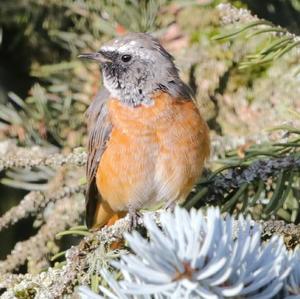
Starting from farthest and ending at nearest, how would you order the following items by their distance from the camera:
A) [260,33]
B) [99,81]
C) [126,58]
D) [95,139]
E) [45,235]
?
[99,81], [126,58], [95,139], [45,235], [260,33]

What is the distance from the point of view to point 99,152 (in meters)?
3.25

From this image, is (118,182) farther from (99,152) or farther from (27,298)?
(27,298)

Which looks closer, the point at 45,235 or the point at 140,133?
the point at 45,235

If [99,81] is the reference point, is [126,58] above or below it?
above

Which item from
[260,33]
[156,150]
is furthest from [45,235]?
[260,33]

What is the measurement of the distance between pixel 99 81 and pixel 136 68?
404 millimetres

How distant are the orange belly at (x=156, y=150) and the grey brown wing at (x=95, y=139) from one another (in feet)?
Answer: 0.12

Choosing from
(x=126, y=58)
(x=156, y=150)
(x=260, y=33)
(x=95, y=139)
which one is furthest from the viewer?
(x=126, y=58)

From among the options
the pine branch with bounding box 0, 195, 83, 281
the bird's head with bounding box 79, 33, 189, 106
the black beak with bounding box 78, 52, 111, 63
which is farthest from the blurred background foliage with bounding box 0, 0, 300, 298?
the black beak with bounding box 78, 52, 111, 63

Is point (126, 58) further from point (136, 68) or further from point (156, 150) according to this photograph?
point (156, 150)

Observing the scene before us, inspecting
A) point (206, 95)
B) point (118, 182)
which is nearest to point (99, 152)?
point (118, 182)

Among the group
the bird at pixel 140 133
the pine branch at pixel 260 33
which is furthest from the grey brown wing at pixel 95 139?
the pine branch at pixel 260 33

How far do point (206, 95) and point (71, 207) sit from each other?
0.84m

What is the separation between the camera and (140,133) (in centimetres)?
311
